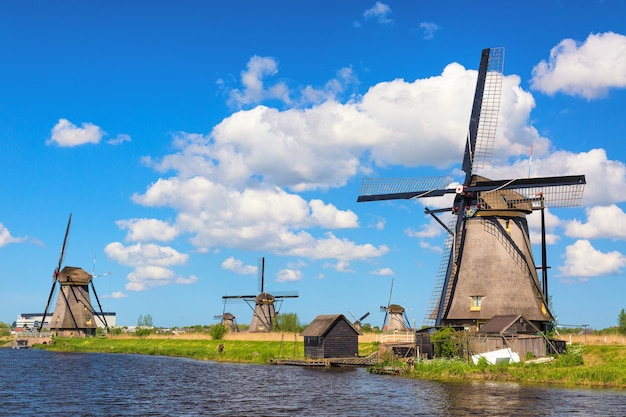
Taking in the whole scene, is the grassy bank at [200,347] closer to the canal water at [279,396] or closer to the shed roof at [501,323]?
the canal water at [279,396]

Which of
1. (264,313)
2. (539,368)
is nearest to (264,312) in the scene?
(264,313)

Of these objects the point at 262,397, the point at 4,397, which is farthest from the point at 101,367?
the point at 262,397

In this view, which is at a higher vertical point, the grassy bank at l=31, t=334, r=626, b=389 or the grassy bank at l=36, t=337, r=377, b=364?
the grassy bank at l=36, t=337, r=377, b=364

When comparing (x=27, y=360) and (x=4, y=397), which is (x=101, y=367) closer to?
(x=27, y=360)

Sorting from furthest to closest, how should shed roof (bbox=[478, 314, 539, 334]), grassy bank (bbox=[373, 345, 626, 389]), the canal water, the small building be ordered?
the small building
shed roof (bbox=[478, 314, 539, 334])
grassy bank (bbox=[373, 345, 626, 389])
the canal water

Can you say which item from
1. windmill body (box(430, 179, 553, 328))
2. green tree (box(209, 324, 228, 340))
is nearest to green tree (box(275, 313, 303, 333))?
green tree (box(209, 324, 228, 340))

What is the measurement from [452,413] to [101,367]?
3741cm

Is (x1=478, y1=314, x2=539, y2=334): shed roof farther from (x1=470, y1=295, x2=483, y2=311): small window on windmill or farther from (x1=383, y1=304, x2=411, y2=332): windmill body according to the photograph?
(x1=383, y1=304, x2=411, y2=332): windmill body

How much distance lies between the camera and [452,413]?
27.3m

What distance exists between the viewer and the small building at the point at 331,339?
56406mm

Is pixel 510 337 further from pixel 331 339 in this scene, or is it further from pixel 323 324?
pixel 323 324

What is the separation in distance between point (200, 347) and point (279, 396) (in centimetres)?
4482

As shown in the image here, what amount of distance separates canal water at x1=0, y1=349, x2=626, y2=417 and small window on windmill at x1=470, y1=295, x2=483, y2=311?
6.91 m

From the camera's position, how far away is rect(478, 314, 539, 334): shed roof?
4153cm
